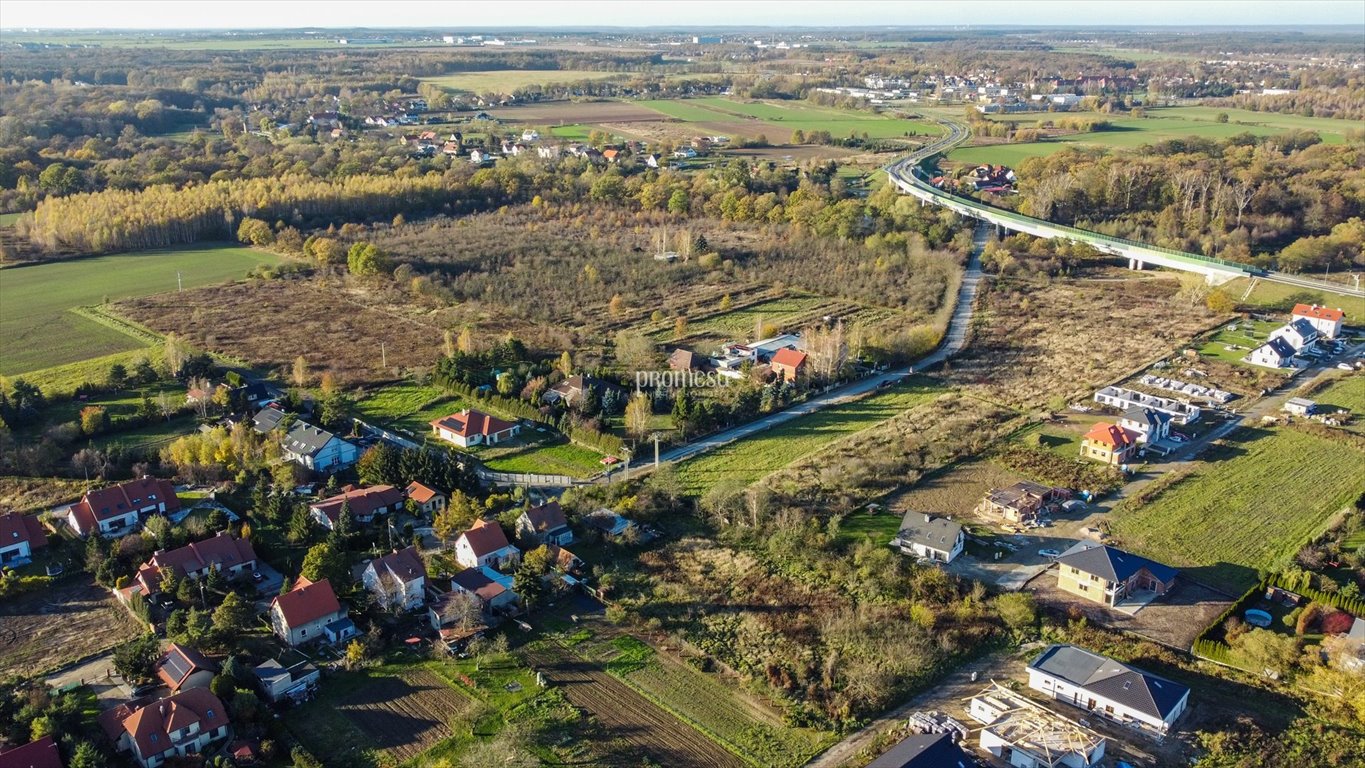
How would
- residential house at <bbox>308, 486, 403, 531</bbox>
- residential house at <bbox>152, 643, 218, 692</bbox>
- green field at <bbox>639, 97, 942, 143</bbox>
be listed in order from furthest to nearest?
green field at <bbox>639, 97, 942, 143</bbox> → residential house at <bbox>308, 486, 403, 531</bbox> → residential house at <bbox>152, 643, 218, 692</bbox>

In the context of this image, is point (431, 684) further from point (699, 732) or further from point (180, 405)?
point (180, 405)

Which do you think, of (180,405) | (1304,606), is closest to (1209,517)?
(1304,606)

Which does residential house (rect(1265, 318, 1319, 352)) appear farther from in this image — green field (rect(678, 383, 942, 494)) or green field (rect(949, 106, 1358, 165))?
green field (rect(949, 106, 1358, 165))

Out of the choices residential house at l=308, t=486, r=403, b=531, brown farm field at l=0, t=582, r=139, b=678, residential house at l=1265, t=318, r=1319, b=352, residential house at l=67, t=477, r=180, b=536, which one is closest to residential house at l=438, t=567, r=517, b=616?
residential house at l=308, t=486, r=403, b=531

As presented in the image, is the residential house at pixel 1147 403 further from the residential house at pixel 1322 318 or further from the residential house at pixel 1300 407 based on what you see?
the residential house at pixel 1322 318

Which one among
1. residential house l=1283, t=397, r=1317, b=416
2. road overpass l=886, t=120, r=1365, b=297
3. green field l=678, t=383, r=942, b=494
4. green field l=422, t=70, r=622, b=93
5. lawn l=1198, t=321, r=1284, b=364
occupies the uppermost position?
green field l=422, t=70, r=622, b=93
